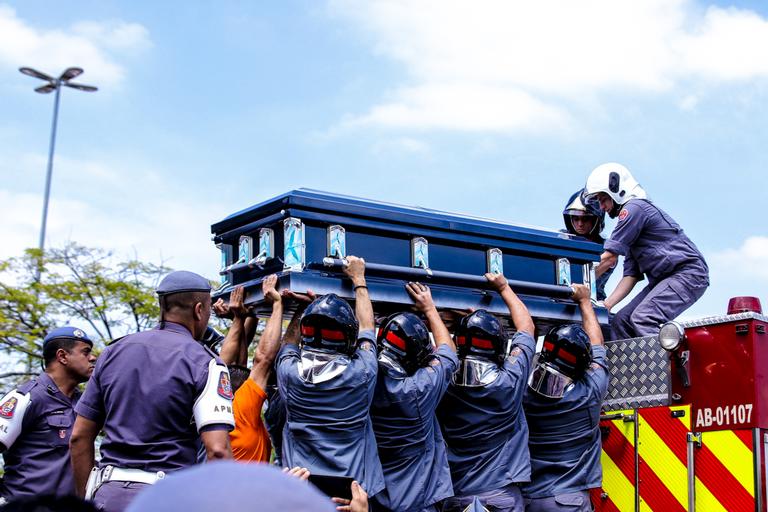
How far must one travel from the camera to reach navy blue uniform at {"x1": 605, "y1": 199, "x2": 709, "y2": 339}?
6.91 m

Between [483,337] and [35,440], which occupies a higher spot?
[483,337]

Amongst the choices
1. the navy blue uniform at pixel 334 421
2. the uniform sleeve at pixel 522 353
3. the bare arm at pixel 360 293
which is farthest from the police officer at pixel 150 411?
the uniform sleeve at pixel 522 353

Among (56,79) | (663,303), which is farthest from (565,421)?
(56,79)

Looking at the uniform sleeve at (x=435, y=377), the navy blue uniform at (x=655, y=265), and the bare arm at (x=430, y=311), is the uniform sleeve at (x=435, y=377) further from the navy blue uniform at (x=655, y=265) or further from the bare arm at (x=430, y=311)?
the navy blue uniform at (x=655, y=265)

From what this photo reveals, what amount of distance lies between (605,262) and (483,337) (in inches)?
64.9

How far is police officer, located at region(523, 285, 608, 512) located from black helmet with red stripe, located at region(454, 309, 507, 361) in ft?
1.28

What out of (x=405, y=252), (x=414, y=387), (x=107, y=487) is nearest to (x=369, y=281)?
(x=405, y=252)

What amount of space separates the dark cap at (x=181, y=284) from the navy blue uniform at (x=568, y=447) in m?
2.55

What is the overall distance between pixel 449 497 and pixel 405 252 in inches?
56.0

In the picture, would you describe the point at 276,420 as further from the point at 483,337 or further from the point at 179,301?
the point at 179,301

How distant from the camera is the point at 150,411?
413cm

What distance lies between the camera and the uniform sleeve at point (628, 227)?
275 inches

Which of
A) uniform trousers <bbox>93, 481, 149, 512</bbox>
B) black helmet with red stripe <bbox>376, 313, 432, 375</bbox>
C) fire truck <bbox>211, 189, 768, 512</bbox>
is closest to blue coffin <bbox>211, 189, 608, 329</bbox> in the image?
fire truck <bbox>211, 189, 768, 512</bbox>

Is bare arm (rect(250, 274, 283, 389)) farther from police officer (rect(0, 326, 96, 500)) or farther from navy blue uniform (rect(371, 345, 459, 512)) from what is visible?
police officer (rect(0, 326, 96, 500))
